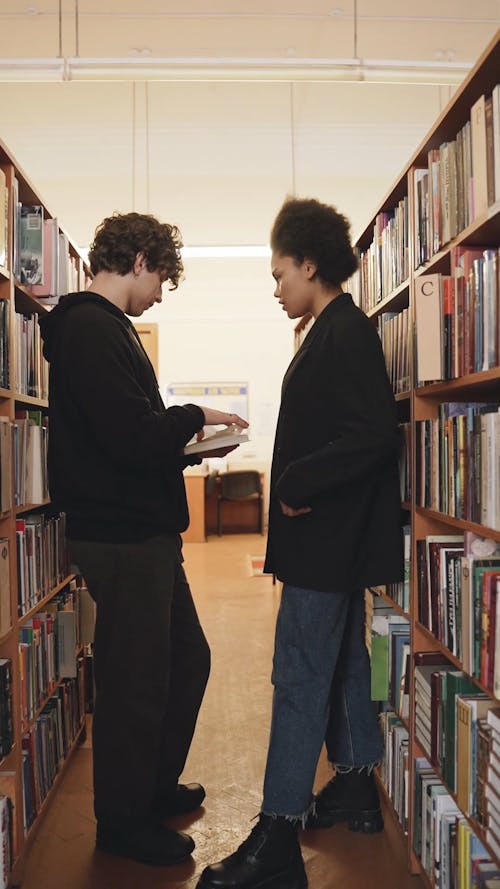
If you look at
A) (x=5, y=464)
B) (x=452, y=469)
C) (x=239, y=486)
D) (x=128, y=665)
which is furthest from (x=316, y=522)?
(x=239, y=486)

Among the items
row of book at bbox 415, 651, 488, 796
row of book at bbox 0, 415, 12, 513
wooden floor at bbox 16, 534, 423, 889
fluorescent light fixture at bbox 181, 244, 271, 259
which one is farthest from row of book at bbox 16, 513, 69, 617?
fluorescent light fixture at bbox 181, 244, 271, 259

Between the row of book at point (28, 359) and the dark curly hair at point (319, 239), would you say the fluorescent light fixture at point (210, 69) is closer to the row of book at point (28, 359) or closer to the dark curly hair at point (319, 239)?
the row of book at point (28, 359)

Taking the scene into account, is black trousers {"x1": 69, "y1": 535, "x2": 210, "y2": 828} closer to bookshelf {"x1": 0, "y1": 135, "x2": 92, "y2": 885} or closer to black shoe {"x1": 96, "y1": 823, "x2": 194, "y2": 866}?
black shoe {"x1": 96, "y1": 823, "x2": 194, "y2": 866}

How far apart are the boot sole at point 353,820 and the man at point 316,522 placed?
307 millimetres

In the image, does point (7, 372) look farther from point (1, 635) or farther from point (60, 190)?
point (60, 190)

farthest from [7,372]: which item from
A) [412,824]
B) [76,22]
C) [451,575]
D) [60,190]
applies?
[60,190]

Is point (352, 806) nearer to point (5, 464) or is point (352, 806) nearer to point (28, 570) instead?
point (28, 570)

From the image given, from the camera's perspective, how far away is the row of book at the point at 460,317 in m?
1.24

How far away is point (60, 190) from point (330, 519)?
197 inches

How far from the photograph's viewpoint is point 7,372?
1690 mm

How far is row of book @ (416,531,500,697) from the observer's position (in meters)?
1.24

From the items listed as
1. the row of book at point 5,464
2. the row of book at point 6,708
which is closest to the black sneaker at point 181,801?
the row of book at point 6,708

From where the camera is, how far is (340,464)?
1.47 m

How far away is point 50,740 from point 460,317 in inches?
64.0
